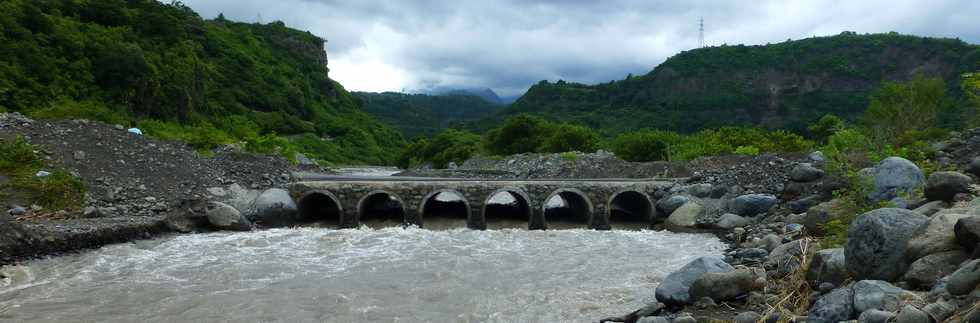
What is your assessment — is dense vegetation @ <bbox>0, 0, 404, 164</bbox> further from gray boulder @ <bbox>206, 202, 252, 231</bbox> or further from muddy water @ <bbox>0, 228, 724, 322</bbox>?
muddy water @ <bbox>0, 228, 724, 322</bbox>

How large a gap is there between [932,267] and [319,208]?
→ 22958 millimetres

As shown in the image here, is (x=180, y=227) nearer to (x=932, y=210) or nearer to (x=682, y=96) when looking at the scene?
(x=932, y=210)

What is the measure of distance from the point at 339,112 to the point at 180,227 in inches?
3483

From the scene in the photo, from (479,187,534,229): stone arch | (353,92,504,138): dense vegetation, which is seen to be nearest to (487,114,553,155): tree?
(479,187,534,229): stone arch

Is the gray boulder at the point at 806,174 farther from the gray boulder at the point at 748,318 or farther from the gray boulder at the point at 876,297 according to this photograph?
the gray boulder at the point at 876,297

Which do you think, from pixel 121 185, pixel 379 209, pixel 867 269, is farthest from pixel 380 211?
pixel 867 269

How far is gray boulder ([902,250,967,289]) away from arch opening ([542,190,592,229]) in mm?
15845

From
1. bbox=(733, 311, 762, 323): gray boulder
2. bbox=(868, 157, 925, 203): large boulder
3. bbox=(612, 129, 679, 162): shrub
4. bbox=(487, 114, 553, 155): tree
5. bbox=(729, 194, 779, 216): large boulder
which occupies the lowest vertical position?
bbox=(733, 311, 762, 323): gray boulder

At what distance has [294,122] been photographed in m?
76.9

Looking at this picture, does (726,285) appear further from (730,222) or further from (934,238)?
(730,222)

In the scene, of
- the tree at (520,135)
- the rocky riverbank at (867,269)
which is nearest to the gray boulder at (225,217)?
the rocky riverbank at (867,269)

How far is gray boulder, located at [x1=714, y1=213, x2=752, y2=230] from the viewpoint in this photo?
1923cm

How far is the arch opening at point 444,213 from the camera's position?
74.0 ft

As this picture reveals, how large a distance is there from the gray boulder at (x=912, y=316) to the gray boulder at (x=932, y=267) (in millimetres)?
1629
